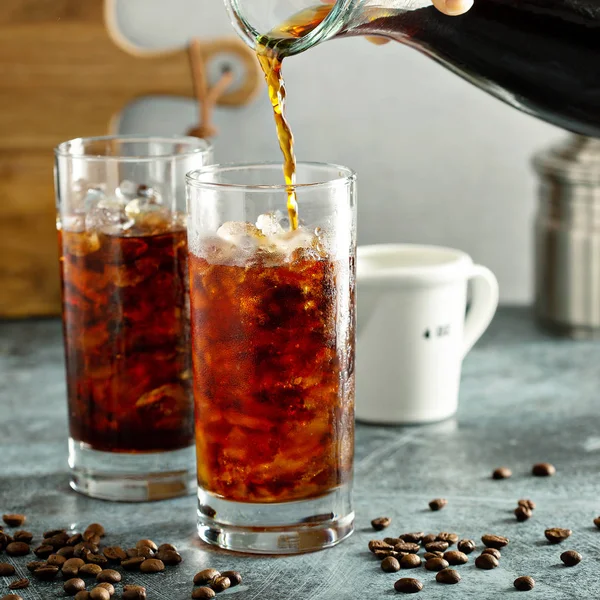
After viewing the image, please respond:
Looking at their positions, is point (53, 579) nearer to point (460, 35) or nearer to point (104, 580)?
point (104, 580)

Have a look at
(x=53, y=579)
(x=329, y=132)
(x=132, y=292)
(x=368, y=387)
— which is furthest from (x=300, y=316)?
(x=329, y=132)

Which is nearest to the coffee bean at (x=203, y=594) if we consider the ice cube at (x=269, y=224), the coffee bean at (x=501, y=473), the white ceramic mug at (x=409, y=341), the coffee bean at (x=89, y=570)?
the coffee bean at (x=89, y=570)

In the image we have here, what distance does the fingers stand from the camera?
1120 mm

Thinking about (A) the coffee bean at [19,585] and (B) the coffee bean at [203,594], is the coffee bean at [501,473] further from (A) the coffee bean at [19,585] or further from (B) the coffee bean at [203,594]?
(A) the coffee bean at [19,585]

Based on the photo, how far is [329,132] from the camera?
2158mm

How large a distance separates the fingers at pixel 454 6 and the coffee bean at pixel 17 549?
69 centimetres

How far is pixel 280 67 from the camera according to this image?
112 cm

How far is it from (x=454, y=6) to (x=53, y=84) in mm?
1084

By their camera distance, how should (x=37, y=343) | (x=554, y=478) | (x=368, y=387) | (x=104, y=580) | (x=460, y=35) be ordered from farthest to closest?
(x=37, y=343), (x=368, y=387), (x=554, y=478), (x=460, y=35), (x=104, y=580)

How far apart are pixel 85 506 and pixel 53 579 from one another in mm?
182

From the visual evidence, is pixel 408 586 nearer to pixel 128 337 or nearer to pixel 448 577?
pixel 448 577

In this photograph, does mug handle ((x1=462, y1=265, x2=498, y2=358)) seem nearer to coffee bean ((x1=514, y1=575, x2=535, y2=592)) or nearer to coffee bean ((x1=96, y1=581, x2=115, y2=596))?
coffee bean ((x1=514, y1=575, x2=535, y2=592))

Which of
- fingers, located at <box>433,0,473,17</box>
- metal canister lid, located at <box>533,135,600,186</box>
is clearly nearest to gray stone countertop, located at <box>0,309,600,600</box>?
metal canister lid, located at <box>533,135,600,186</box>

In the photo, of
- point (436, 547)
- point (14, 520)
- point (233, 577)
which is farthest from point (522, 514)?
point (14, 520)
